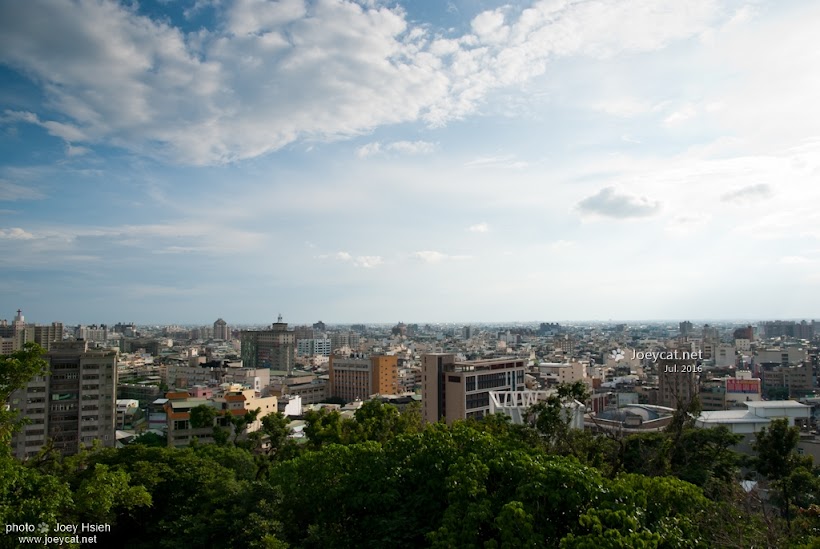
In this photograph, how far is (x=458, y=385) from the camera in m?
33.1

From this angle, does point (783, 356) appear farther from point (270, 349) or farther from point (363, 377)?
point (270, 349)

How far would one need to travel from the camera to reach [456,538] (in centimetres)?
735

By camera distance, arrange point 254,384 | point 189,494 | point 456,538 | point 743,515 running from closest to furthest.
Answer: point 456,538, point 743,515, point 189,494, point 254,384

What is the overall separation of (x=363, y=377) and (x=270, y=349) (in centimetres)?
3674

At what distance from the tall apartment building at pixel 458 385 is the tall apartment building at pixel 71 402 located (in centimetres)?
1875

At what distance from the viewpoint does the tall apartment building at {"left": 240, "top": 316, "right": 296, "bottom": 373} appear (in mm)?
92062

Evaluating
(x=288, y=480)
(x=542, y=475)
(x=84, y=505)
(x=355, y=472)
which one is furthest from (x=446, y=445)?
(x=84, y=505)

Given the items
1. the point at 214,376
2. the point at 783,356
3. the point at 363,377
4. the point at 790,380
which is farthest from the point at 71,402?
the point at 783,356

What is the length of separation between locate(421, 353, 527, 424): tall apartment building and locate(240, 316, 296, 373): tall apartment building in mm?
60160

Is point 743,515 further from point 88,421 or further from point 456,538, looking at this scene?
point 88,421

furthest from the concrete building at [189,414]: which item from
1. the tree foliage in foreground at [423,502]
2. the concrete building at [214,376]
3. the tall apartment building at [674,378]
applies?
the tall apartment building at [674,378]

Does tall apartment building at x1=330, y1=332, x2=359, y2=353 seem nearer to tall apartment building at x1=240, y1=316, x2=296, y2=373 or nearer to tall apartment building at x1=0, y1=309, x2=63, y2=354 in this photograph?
tall apartment building at x1=240, y1=316, x2=296, y2=373

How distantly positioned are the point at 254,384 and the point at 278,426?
131ft

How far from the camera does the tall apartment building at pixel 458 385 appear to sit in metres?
33.2
